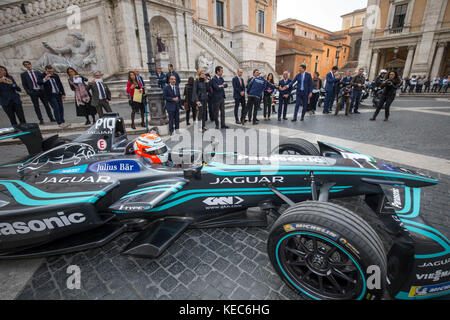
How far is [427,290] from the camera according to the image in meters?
1.73

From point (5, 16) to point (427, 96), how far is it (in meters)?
33.3

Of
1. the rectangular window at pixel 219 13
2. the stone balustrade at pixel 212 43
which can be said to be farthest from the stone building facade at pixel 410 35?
the stone balustrade at pixel 212 43

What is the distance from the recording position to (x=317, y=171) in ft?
7.89

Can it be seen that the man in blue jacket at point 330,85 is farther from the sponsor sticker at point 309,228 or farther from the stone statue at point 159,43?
the stone statue at point 159,43

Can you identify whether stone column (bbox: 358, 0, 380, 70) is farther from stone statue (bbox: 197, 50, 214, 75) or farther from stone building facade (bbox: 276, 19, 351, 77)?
stone statue (bbox: 197, 50, 214, 75)

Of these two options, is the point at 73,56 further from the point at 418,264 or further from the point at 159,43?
the point at 418,264

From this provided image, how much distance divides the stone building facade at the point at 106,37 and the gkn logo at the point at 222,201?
15446mm

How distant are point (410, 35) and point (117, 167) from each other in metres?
41.4

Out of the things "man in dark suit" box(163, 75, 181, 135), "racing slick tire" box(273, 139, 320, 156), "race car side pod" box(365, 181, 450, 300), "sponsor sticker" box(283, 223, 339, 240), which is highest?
"man in dark suit" box(163, 75, 181, 135)

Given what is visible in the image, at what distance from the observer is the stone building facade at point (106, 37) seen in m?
12.0

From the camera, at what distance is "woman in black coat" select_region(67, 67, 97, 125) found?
24.5ft

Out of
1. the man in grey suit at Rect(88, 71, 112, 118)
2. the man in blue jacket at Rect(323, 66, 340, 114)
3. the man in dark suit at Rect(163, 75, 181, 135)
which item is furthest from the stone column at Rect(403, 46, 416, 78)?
the man in grey suit at Rect(88, 71, 112, 118)

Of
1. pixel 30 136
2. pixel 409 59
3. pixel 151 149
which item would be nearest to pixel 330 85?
pixel 151 149

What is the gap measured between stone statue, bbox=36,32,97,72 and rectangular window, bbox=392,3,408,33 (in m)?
39.4
